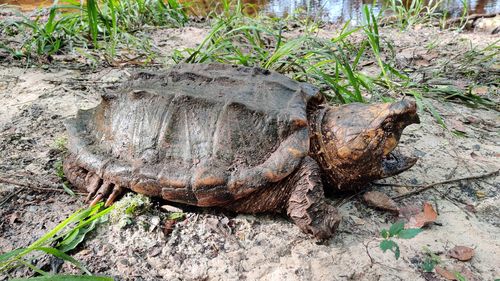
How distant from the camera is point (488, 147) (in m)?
2.80

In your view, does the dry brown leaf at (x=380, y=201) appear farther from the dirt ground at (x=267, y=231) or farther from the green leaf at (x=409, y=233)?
the green leaf at (x=409, y=233)

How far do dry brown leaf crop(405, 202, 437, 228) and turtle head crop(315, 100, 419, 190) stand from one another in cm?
25

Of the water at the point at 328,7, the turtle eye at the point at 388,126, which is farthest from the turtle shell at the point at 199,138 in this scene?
the water at the point at 328,7

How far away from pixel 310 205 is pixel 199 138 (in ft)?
2.10

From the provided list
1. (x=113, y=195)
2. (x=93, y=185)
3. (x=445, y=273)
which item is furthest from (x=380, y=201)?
(x=93, y=185)

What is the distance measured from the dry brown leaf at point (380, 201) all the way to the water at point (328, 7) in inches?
183

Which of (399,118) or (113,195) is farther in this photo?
(113,195)

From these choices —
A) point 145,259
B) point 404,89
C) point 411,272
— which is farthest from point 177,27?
point 411,272

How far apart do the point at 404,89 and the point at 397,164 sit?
1.34m

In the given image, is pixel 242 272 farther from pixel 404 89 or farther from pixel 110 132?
pixel 404 89

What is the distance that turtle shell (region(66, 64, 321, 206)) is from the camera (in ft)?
6.49

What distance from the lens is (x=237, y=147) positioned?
6.66ft

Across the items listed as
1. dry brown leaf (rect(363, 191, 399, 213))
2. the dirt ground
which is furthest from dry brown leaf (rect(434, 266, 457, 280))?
dry brown leaf (rect(363, 191, 399, 213))

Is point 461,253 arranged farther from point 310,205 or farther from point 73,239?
point 73,239
